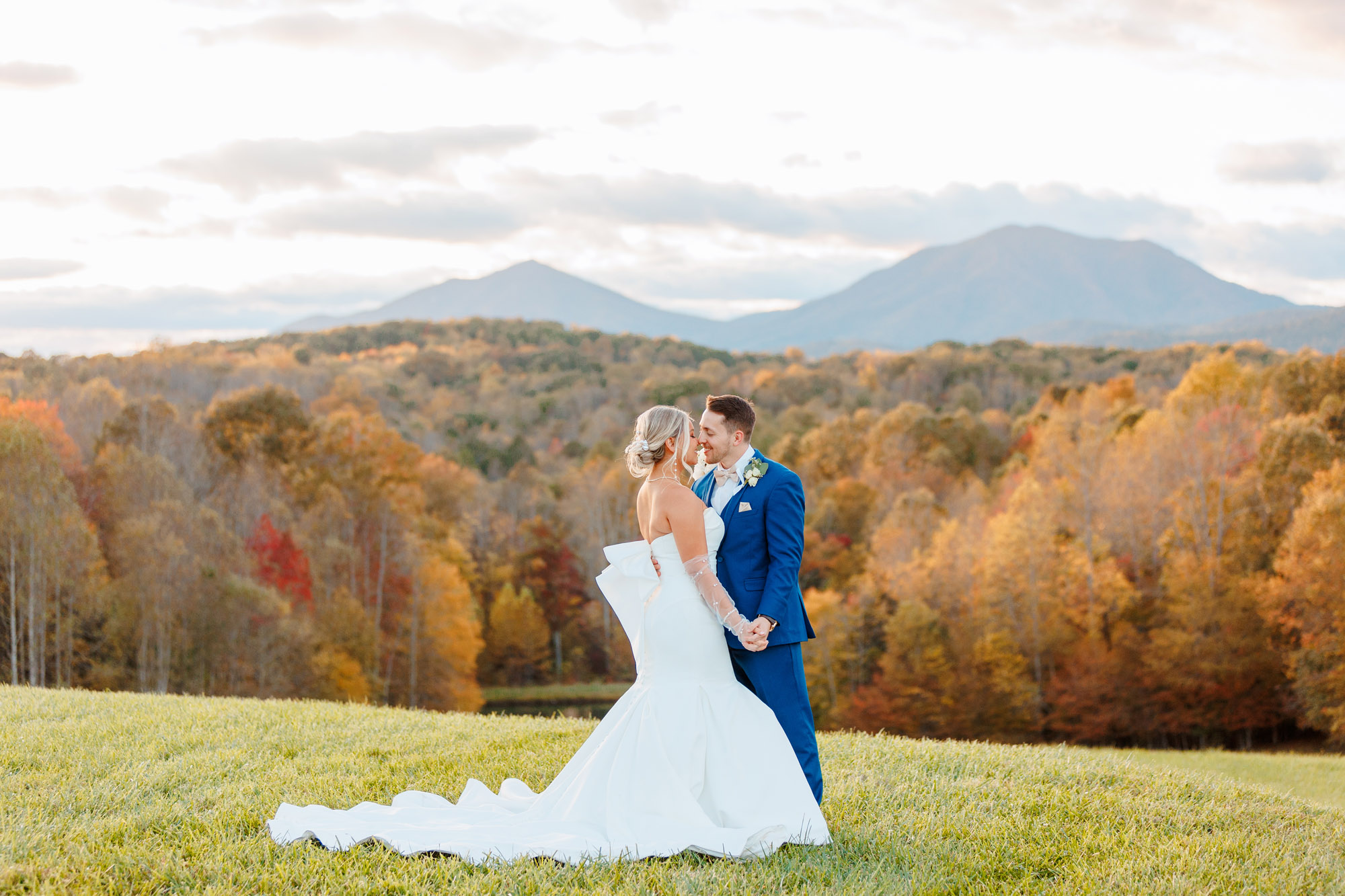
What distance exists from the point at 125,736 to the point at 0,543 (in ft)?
86.5

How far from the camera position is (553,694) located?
50.1 metres

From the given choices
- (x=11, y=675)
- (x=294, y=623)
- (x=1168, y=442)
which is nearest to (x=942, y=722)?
(x=1168, y=442)

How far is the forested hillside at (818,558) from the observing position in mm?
31141

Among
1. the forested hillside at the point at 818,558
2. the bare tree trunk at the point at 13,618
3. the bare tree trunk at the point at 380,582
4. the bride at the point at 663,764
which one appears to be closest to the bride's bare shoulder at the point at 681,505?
the bride at the point at 663,764

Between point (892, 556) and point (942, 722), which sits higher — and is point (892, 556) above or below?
above

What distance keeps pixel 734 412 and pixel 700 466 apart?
1.58ft

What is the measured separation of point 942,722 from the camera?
121ft

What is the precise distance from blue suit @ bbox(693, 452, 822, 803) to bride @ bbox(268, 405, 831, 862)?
11 centimetres

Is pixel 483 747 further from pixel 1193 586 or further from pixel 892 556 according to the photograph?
pixel 892 556

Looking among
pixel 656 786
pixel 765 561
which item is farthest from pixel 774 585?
pixel 656 786

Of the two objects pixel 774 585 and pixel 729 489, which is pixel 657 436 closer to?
pixel 729 489

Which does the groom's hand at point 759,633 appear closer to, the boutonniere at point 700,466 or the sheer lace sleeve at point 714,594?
the sheer lace sleeve at point 714,594

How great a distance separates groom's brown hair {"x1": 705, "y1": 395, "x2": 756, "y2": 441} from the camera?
6039 mm

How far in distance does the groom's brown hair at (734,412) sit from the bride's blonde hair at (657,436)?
21 centimetres
